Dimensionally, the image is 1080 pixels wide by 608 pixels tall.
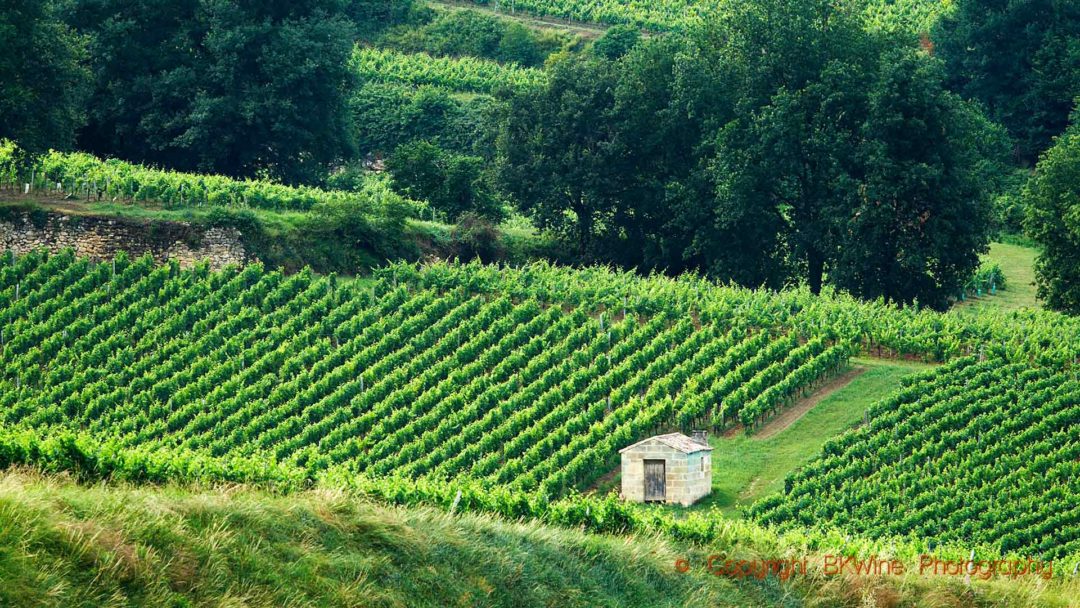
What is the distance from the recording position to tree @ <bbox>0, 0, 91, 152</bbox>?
5194cm

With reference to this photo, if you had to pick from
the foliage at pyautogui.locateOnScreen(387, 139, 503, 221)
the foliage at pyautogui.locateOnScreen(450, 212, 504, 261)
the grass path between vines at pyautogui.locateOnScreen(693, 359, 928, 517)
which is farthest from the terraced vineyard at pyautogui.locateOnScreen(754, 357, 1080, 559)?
the foliage at pyautogui.locateOnScreen(387, 139, 503, 221)

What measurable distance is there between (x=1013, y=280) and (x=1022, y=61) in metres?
16.4

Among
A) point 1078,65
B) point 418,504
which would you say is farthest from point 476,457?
point 1078,65

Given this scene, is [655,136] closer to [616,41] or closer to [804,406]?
[804,406]

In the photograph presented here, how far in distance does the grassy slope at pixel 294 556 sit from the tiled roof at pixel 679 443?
9127 mm

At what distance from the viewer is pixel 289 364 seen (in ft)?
152

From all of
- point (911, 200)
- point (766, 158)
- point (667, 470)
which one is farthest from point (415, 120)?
point (667, 470)

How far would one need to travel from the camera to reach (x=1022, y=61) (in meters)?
76.2

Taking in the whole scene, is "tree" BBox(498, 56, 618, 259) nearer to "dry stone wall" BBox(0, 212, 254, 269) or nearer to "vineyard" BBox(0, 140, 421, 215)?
"vineyard" BBox(0, 140, 421, 215)

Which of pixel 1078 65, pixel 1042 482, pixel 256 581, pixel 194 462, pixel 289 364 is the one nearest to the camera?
pixel 256 581

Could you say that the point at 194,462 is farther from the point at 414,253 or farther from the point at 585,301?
the point at 414,253

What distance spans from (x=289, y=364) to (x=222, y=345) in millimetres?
1998

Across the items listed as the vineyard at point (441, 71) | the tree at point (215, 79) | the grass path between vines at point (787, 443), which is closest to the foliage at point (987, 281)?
the grass path between vines at point (787, 443)

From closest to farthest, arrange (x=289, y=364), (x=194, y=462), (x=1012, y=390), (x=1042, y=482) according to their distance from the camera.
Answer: (x=194, y=462), (x=1042, y=482), (x=1012, y=390), (x=289, y=364)
